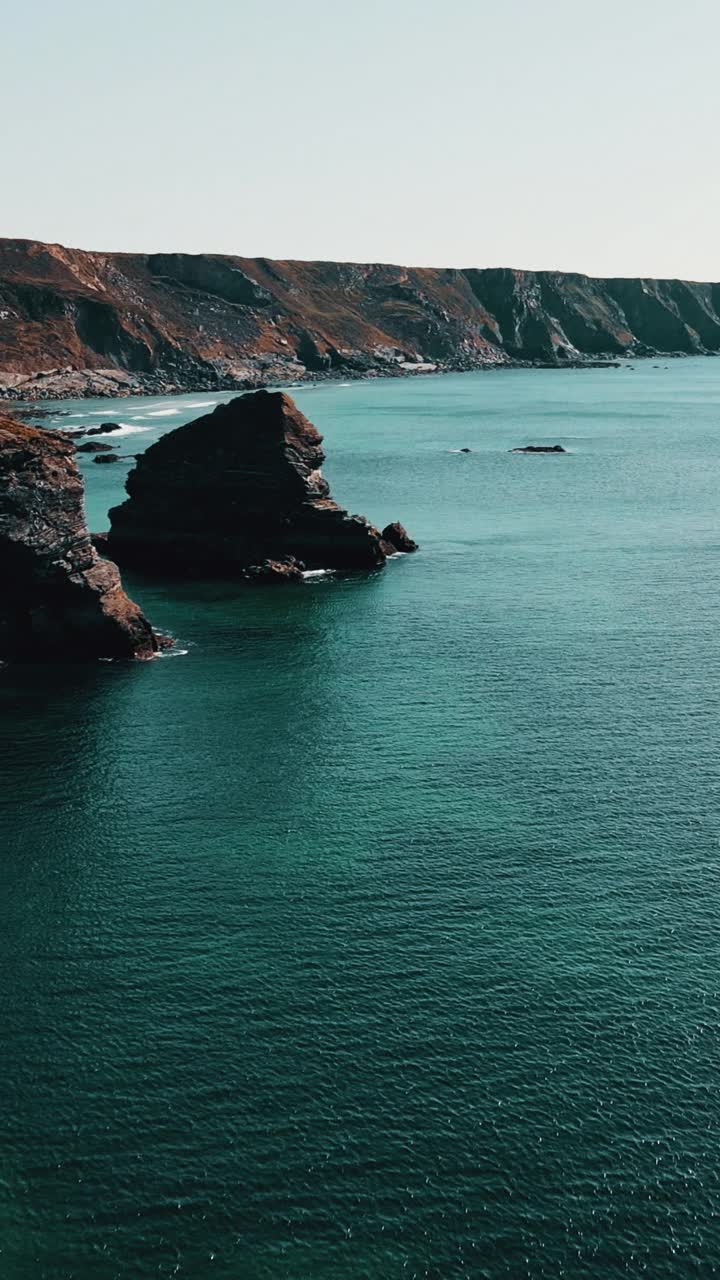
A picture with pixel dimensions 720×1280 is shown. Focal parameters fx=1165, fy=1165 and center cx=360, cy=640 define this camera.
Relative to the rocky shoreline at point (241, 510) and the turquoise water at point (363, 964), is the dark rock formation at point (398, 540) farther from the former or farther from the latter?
the turquoise water at point (363, 964)

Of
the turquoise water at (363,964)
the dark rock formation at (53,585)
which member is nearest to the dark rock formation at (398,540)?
the turquoise water at (363,964)

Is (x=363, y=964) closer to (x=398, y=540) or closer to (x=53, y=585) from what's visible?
(x=53, y=585)

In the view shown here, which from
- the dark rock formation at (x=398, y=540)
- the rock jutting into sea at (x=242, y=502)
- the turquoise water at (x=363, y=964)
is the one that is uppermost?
the rock jutting into sea at (x=242, y=502)

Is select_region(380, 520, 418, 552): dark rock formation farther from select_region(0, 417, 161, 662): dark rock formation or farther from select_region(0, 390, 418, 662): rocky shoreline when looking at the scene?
select_region(0, 417, 161, 662): dark rock formation

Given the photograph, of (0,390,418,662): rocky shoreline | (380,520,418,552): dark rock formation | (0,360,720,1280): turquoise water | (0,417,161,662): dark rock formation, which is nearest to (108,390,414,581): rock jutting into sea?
(0,390,418,662): rocky shoreline

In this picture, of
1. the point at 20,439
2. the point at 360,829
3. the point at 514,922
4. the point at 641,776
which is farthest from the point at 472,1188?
the point at 20,439

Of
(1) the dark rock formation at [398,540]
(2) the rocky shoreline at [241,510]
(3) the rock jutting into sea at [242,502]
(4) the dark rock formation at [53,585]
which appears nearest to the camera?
(4) the dark rock formation at [53,585]

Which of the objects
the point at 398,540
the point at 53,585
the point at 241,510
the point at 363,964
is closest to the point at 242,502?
the point at 241,510
